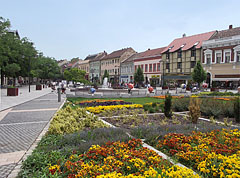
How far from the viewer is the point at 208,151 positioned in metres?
Answer: 4.12

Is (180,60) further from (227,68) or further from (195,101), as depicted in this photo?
(195,101)

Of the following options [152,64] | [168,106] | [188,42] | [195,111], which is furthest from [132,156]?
[152,64]

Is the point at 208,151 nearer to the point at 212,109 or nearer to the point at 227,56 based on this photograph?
the point at 212,109

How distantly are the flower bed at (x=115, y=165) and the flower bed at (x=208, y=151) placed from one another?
0.49 metres

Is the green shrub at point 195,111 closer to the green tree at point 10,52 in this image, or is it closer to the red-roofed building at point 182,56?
the green tree at point 10,52

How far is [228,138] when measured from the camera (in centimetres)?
502

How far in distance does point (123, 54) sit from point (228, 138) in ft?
216

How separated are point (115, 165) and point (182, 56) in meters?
48.3

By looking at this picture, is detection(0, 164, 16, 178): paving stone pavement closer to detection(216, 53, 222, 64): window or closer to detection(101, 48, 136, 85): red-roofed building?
detection(216, 53, 222, 64): window

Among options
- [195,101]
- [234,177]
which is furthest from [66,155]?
[195,101]

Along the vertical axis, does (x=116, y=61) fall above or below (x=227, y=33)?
below

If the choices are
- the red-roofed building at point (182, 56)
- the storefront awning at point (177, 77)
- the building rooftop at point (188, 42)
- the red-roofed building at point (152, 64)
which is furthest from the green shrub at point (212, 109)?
the red-roofed building at point (152, 64)

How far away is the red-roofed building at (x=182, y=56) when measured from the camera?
151 feet

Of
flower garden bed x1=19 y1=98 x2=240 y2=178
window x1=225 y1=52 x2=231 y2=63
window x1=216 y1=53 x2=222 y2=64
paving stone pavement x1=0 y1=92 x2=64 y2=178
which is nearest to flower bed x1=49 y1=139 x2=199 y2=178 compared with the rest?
flower garden bed x1=19 y1=98 x2=240 y2=178
